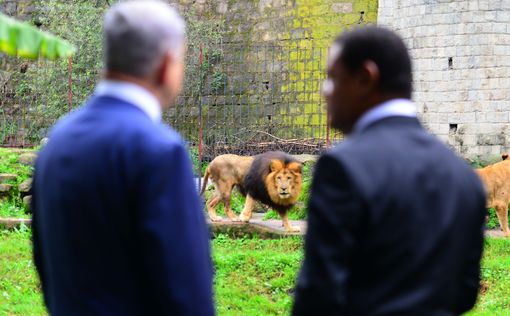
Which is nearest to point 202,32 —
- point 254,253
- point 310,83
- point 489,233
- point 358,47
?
point 310,83

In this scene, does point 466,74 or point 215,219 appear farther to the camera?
point 466,74

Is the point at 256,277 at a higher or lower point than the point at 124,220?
lower

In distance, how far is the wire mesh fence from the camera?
1792cm

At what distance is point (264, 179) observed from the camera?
38.2ft

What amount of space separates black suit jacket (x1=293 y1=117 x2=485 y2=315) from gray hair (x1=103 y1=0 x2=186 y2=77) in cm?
57

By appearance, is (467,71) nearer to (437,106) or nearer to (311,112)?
(437,106)

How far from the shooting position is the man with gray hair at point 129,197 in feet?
9.05

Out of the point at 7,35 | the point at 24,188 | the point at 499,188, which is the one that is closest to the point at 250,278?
the point at 499,188

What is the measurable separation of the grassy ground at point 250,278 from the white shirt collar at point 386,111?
544cm

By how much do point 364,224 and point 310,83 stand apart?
15621 millimetres

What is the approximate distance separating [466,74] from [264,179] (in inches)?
218

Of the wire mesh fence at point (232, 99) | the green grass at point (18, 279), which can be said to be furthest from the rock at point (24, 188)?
the wire mesh fence at point (232, 99)

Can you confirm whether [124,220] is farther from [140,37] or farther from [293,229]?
[293,229]

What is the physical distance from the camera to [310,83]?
18.4 metres
